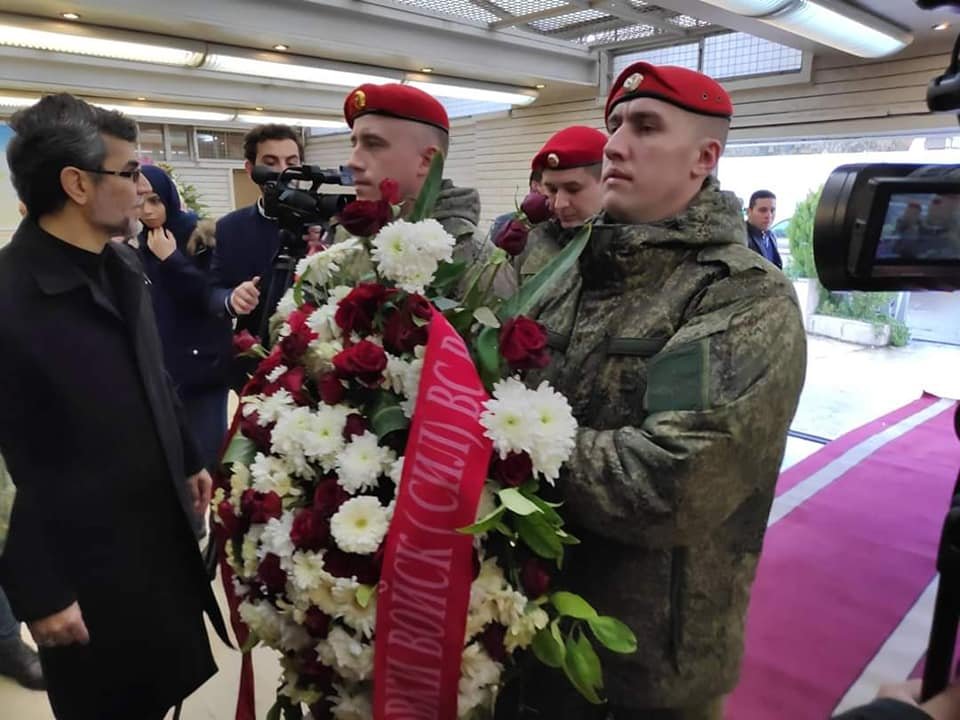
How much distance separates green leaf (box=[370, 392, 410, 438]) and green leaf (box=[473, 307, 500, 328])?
17 centimetres

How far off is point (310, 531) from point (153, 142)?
10329 millimetres

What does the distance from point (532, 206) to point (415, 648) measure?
2.12ft

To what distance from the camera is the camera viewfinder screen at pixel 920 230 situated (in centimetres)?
87

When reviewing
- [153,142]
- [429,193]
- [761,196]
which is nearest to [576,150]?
[429,193]

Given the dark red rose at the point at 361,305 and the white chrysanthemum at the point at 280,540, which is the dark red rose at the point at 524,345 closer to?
the dark red rose at the point at 361,305

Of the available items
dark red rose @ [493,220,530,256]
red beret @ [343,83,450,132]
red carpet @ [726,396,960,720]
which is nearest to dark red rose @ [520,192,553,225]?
dark red rose @ [493,220,530,256]

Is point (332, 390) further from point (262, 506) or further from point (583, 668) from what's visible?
point (583, 668)

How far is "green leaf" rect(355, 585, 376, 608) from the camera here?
86cm

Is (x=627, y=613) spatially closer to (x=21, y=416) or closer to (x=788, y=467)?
(x=21, y=416)

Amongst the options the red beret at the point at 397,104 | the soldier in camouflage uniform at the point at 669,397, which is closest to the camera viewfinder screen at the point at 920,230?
the soldier in camouflage uniform at the point at 669,397

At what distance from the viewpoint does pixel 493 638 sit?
907 mm

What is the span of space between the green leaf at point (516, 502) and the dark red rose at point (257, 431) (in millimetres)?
378

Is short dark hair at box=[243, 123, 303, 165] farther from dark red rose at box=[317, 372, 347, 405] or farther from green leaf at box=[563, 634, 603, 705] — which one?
green leaf at box=[563, 634, 603, 705]

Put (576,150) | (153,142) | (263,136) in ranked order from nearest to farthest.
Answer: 1. (576,150)
2. (263,136)
3. (153,142)
